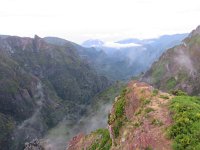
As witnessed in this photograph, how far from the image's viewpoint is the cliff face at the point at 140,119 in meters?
45.0

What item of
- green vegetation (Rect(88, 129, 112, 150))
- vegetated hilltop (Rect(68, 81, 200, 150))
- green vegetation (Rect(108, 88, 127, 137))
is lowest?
green vegetation (Rect(88, 129, 112, 150))

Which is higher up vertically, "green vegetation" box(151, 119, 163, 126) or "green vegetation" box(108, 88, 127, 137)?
"green vegetation" box(151, 119, 163, 126)

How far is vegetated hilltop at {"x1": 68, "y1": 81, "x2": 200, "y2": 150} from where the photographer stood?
1680 inches

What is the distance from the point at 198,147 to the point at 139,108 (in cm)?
1483

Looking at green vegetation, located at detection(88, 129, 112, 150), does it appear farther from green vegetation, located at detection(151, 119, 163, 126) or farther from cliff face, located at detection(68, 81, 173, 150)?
green vegetation, located at detection(151, 119, 163, 126)

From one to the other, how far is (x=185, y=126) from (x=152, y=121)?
16.7 feet

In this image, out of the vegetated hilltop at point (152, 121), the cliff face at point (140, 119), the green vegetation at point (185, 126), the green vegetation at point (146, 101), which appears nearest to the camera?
the green vegetation at point (185, 126)

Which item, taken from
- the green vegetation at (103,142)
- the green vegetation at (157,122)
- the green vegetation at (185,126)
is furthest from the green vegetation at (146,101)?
the green vegetation at (103,142)

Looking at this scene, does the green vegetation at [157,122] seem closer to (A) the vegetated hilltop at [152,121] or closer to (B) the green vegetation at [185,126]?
(A) the vegetated hilltop at [152,121]

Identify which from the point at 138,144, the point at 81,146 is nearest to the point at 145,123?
the point at 138,144

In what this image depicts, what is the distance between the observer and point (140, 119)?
49.9m

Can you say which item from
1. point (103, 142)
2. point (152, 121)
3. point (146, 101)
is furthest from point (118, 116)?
point (103, 142)

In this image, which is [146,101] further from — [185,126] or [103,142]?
[103,142]

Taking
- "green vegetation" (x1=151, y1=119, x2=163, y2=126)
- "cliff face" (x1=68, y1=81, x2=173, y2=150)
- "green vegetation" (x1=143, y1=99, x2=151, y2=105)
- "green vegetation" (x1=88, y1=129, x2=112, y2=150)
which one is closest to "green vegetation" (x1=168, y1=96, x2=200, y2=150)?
"cliff face" (x1=68, y1=81, x2=173, y2=150)
